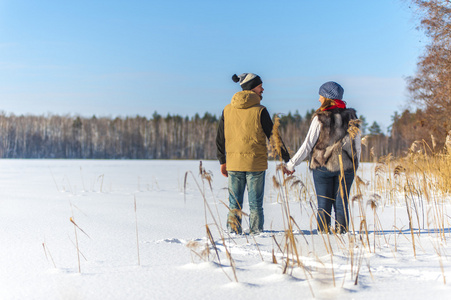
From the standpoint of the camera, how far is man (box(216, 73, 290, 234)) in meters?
3.45

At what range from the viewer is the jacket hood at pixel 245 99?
3432 mm

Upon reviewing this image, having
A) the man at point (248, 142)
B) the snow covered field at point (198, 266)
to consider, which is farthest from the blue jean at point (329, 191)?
the man at point (248, 142)

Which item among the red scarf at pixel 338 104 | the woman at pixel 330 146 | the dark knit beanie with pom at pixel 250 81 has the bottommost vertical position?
the woman at pixel 330 146

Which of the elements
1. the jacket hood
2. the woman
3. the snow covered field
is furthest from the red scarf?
the snow covered field

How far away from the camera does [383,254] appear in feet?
8.35

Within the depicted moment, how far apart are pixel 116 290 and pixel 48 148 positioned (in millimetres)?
59866

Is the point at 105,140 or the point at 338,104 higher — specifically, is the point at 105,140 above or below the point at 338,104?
above

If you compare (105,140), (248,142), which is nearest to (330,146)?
(248,142)

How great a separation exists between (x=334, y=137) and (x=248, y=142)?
0.75 meters

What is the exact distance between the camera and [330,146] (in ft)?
10.7

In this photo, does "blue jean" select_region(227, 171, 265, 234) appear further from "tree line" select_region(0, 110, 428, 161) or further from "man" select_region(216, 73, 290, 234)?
"tree line" select_region(0, 110, 428, 161)

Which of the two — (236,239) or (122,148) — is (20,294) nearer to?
(236,239)

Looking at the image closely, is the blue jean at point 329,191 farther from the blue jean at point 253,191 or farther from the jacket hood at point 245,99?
the jacket hood at point 245,99

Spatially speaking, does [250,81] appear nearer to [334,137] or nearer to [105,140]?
[334,137]
